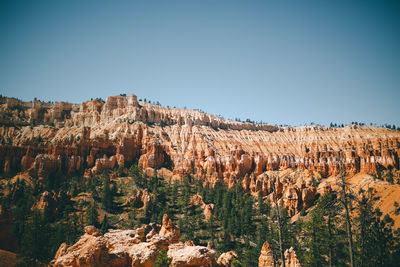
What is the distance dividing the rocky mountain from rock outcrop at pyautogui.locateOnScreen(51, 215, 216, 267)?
6014 centimetres

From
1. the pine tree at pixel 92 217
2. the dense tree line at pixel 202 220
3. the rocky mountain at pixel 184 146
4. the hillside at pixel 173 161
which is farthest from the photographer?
the rocky mountain at pixel 184 146

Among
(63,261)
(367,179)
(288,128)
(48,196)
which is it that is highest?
(288,128)

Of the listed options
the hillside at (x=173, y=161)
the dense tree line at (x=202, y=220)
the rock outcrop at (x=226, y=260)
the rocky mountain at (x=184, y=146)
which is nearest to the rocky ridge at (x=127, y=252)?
the rock outcrop at (x=226, y=260)

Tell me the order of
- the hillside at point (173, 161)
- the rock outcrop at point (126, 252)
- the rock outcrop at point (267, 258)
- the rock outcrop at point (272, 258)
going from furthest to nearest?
the hillside at point (173, 161), the rock outcrop at point (267, 258), the rock outcrop at point (272, 258), the rock outcrop at point (126, 252)

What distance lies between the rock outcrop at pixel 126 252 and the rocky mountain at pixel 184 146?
60.1 m

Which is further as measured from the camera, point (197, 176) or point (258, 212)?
point (197, 176)

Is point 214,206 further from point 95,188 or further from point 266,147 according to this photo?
A: point 266,147

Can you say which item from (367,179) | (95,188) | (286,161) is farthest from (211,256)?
(286,161)

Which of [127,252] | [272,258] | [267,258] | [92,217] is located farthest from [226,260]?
[92,217]

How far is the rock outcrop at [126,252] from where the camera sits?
24297 millimetres

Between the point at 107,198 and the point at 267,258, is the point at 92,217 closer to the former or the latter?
the point at 107,198

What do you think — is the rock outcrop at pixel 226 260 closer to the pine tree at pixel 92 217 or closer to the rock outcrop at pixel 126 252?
the rock outcrop at pixel 126 252

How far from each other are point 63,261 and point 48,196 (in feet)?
179

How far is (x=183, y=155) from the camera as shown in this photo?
399 feet
